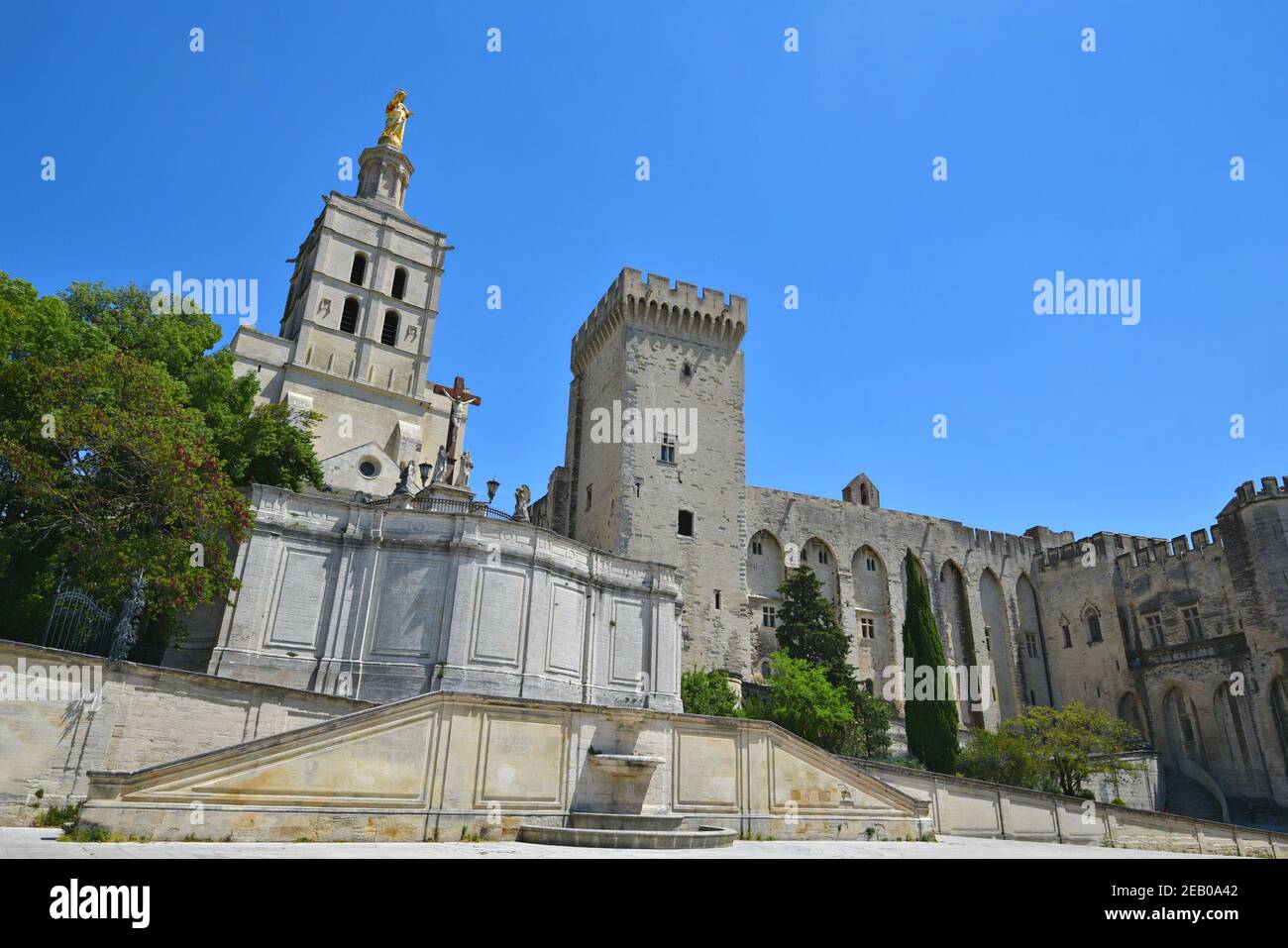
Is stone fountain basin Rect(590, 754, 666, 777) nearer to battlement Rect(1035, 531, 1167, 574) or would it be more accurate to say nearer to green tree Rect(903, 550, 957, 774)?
green tree Rect(903, 550, 957, 774)

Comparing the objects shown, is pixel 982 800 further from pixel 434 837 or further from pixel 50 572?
pixel 50 572

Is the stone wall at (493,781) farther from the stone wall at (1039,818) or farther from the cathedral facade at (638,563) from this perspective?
the cathedral facade at (638,563)

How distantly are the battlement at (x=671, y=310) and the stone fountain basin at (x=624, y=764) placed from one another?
2997 cm

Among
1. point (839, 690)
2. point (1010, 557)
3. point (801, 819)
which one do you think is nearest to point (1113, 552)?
point (1010, 557)

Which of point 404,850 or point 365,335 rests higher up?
point 365,335

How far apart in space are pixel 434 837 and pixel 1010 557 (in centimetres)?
4863

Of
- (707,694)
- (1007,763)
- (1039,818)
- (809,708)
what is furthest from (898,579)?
(1039,818)

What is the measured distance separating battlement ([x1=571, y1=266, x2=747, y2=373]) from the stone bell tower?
9602mm

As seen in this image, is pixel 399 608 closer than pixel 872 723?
Yes

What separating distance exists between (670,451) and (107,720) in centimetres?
2802

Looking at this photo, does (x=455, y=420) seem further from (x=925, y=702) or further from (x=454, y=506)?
(x=925, y=702)

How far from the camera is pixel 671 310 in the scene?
1641 inches

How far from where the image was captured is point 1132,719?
43.1m
